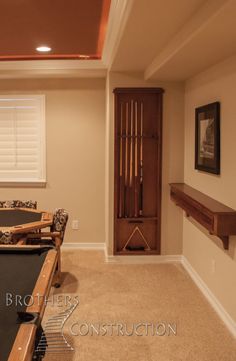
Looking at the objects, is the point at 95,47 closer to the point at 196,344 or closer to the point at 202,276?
the point at 202,276

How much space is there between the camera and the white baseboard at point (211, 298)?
324 cm

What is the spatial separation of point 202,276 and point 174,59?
7.32ft

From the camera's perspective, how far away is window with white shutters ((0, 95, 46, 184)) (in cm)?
537

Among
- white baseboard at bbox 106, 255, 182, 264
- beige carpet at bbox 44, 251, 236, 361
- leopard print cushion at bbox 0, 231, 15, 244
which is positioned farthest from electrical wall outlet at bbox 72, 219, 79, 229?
leopard print cushion at bbox 0, 231, 15, 244

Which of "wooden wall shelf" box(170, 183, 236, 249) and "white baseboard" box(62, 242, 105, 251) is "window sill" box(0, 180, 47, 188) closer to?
"white baseboard" box(62, 242, 105, 251)

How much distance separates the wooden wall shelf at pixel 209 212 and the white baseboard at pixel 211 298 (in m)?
0.61

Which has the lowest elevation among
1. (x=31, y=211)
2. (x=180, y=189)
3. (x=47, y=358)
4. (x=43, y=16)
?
(x=47, y=358)

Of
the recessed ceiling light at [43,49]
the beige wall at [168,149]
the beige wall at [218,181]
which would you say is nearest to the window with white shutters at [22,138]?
the recessed ceiling light at [43,49]

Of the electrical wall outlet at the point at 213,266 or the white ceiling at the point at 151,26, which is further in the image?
the electrical wall outlet at the point at 213,266

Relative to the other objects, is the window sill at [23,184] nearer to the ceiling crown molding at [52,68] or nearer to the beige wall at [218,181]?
the ceiling crown molding at [52,68]

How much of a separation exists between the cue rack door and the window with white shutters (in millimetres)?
1213

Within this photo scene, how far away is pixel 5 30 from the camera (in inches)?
142

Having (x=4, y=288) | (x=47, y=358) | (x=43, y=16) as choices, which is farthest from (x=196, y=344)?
(x=43, y=16)

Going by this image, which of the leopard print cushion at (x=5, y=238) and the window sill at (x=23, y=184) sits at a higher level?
the window sill at (x=23, y=184)
